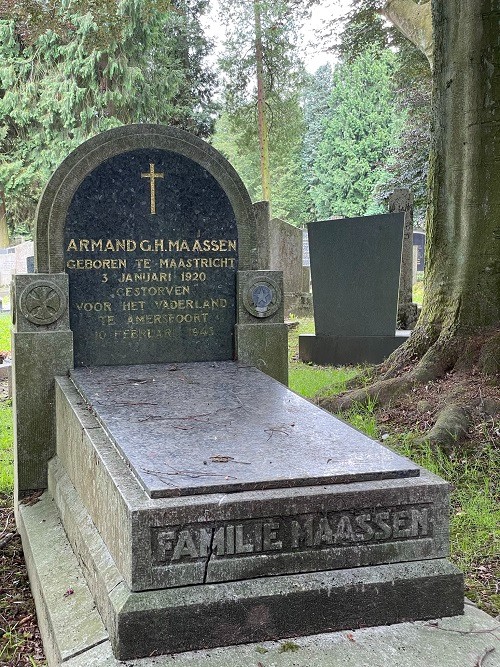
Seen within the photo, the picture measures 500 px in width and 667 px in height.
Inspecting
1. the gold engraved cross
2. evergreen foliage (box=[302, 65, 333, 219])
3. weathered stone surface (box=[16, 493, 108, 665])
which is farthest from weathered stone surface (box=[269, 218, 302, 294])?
evergreen foliage (box=[302, 65, 333, 219])

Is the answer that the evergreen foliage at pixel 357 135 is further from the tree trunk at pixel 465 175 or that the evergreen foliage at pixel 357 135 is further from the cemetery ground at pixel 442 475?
the cemetery ground at pixel 442 475

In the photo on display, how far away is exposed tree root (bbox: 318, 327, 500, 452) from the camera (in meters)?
5.06

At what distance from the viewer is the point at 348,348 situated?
936 centimetres

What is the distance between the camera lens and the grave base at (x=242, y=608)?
7.45 ft

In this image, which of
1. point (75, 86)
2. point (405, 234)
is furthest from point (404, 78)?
point (75, 86)

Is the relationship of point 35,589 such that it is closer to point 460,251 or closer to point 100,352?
point 100,352

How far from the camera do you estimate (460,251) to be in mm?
6008

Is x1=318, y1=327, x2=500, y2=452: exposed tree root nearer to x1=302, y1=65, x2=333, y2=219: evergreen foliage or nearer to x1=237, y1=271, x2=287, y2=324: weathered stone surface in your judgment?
x1=237, y1=271, x2=287, y2=324: weathered stone surface

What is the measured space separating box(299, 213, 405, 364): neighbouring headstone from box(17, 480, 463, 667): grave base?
Answer: 6535mm

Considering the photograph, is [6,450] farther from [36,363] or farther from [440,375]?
[440,375]

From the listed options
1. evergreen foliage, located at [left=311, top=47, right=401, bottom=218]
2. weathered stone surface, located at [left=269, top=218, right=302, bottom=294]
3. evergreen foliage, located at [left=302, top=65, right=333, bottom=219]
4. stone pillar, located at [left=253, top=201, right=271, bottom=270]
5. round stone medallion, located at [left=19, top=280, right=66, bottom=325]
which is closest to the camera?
round stone medallion, located at [left=19, top=280, right=66, bottom=325]

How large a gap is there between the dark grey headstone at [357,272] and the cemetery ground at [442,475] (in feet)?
6.86

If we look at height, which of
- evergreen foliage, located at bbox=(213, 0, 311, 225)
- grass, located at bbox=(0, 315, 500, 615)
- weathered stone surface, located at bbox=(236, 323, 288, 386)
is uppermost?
evergreen foliage, located at bbox=(213, 0, 311, 225)

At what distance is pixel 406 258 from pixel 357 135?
92.7 ft
